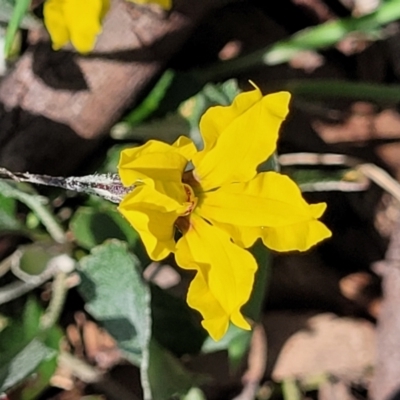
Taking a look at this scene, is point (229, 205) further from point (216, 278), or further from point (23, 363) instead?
point (23, 363)

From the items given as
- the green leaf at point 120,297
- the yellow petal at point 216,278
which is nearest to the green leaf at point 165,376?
the green leaf at point 120,297

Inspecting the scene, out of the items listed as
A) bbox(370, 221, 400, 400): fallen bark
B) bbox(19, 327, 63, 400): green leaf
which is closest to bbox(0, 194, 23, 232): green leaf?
bbox(19, 327, 63, 400): green leaf

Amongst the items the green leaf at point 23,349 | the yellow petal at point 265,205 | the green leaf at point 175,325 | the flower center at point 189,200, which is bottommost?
the green leaf at point 175,325

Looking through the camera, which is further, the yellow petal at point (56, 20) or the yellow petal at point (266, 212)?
the yellow petal at point (56, 20)

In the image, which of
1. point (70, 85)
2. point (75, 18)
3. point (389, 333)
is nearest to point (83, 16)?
point (75, 18)

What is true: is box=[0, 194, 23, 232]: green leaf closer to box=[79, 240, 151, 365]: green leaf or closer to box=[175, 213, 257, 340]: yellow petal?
box=[79, 240, 151, 365]: green leaf

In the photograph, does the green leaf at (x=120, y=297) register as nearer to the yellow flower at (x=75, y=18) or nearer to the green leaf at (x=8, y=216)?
the green leaf at (x=8, y=216)

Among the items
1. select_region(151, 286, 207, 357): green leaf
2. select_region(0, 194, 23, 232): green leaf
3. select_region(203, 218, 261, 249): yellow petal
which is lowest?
select_region(151, 286, 207, 357): green leaf
